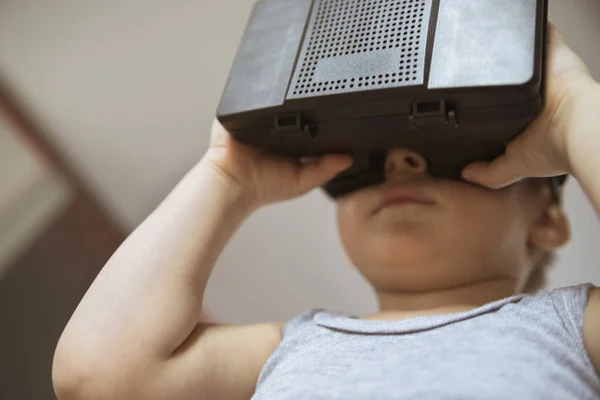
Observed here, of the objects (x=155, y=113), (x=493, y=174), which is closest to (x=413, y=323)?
(x=493, y=174)

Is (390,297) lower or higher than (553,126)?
lower

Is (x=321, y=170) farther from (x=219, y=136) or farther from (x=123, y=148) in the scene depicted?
(x=123, y=148)

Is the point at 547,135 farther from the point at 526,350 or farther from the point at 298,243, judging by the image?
the point at 298,243

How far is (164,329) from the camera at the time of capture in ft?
2.30

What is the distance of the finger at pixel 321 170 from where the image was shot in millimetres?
792

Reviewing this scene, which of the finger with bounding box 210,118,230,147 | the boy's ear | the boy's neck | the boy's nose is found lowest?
the boy's ear

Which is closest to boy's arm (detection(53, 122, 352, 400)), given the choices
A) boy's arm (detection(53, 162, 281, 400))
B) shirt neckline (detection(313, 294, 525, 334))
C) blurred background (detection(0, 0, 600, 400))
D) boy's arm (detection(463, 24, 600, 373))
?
boy's arm (detection(53, 162, 281, 400))

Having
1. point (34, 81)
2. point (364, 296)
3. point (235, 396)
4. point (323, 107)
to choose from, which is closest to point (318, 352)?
point (235, 396)

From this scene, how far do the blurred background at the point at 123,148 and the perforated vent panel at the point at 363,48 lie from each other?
48cm

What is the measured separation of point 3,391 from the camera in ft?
3.29

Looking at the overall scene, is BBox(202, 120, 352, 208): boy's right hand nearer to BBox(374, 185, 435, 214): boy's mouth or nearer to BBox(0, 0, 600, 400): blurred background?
BBox(374, 185, 435, 214): boy's mouth

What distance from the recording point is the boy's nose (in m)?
0.78

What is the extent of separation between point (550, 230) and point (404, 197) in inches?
8.5

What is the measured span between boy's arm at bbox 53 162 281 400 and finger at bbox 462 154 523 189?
29cm
